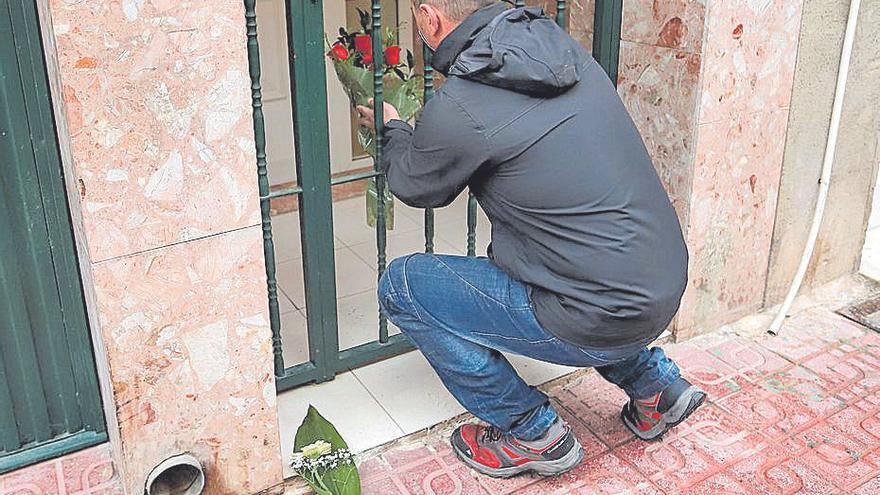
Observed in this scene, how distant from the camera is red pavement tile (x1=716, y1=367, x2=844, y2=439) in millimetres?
2717

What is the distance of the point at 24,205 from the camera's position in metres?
2.24

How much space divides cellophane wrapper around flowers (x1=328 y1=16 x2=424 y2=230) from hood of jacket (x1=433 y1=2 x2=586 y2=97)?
1.40 ft

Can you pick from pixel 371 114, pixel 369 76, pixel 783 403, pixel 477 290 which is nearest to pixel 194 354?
pixel 477 290

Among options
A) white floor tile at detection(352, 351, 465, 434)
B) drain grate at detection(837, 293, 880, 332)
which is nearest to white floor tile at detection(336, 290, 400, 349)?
white floor tile at detection(352, 351, 465, 434)

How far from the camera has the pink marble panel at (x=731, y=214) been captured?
2.89 m

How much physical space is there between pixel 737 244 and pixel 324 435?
1.55 meters

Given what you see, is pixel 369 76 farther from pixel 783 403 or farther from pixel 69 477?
pixel 783 403

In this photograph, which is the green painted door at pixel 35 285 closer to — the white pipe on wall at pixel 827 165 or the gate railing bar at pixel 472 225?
the gate railing bar at pixel 472 225

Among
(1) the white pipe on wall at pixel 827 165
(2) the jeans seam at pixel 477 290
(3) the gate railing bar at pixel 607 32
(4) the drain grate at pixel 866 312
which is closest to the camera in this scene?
(2) the jeans seam at pixel 477 290

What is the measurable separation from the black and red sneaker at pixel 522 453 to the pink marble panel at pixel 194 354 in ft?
1.86

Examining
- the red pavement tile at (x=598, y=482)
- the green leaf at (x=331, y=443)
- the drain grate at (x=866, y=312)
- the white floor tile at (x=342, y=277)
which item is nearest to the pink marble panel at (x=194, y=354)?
the green leaf at (x=331, y=443)

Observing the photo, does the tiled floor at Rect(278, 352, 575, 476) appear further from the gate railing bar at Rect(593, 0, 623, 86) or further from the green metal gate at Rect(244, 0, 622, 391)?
the gate railing bar at Rect(593, 0, 623, 86)

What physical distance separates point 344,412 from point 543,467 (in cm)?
62

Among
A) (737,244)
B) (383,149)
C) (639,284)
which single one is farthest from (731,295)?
(383,149)
